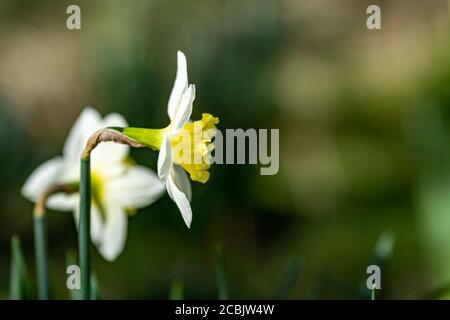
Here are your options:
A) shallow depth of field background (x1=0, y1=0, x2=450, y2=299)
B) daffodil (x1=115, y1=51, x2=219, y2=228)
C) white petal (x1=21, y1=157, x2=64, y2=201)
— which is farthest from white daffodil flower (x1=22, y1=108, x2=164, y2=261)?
shallow depth of field background (x1=0, y1=0, x2=450, y2=299)

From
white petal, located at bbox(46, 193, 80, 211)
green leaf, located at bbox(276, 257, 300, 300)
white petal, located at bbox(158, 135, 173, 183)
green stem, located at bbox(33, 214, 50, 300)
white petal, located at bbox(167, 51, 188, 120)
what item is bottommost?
green leaf, located at bbox(276, 257, 300, 300)

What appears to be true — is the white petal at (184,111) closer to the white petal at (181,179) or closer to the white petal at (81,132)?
the white petal at (181,179)

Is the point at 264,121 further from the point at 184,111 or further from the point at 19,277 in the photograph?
the point at 184,111

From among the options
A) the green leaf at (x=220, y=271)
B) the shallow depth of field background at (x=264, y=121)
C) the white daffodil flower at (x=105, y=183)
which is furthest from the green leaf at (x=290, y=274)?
the shallow depth of field background at (x=264, y=121)

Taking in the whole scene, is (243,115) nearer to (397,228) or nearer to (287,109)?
(287,109)

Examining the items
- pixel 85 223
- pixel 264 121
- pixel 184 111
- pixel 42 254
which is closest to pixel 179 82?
pixel 184 111

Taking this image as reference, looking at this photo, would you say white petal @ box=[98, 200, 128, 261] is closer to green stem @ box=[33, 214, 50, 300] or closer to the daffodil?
green stem @ box=[33, 214, 50, 300]
